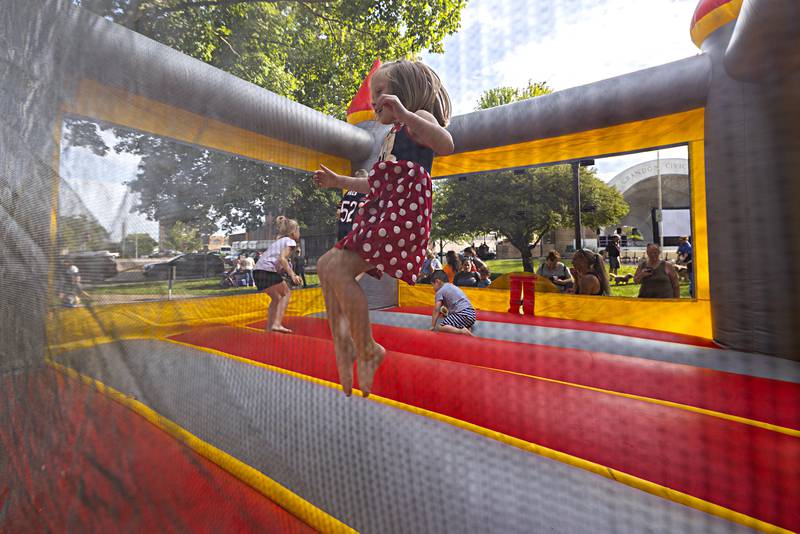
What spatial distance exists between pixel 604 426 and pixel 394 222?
0.65 meters

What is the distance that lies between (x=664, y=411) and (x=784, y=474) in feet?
0.71

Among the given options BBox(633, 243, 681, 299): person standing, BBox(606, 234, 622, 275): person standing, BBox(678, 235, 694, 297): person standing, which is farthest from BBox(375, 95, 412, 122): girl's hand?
BBox(633, 243, 681, 299): person standing

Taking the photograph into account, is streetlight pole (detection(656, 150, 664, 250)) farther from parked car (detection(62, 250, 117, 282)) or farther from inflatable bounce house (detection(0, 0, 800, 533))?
parked car (detection(62, 250, 117, 282))

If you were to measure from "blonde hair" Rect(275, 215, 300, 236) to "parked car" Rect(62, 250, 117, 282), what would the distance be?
12.1 inches

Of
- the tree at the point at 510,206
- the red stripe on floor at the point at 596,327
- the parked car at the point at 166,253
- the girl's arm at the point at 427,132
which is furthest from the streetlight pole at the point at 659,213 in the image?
the parked car at the point at 166,253

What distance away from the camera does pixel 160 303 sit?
60cm

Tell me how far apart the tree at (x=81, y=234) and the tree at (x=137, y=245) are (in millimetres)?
43

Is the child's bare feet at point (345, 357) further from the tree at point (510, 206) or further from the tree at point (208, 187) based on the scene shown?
the tree at point (510, 206)

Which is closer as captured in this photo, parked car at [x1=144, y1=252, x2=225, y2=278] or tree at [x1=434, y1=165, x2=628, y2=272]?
parked car at [x1=144, y1=252, x2=225, y2=278]

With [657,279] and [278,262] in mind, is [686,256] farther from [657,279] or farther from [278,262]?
[278,262]

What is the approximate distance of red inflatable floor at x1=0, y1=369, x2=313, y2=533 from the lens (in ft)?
2.12

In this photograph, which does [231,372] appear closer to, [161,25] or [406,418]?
[406,418]

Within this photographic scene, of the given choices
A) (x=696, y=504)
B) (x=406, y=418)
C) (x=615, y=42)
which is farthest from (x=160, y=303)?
(x=696, y=504)

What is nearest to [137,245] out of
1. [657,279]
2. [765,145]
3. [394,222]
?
[394,222]
